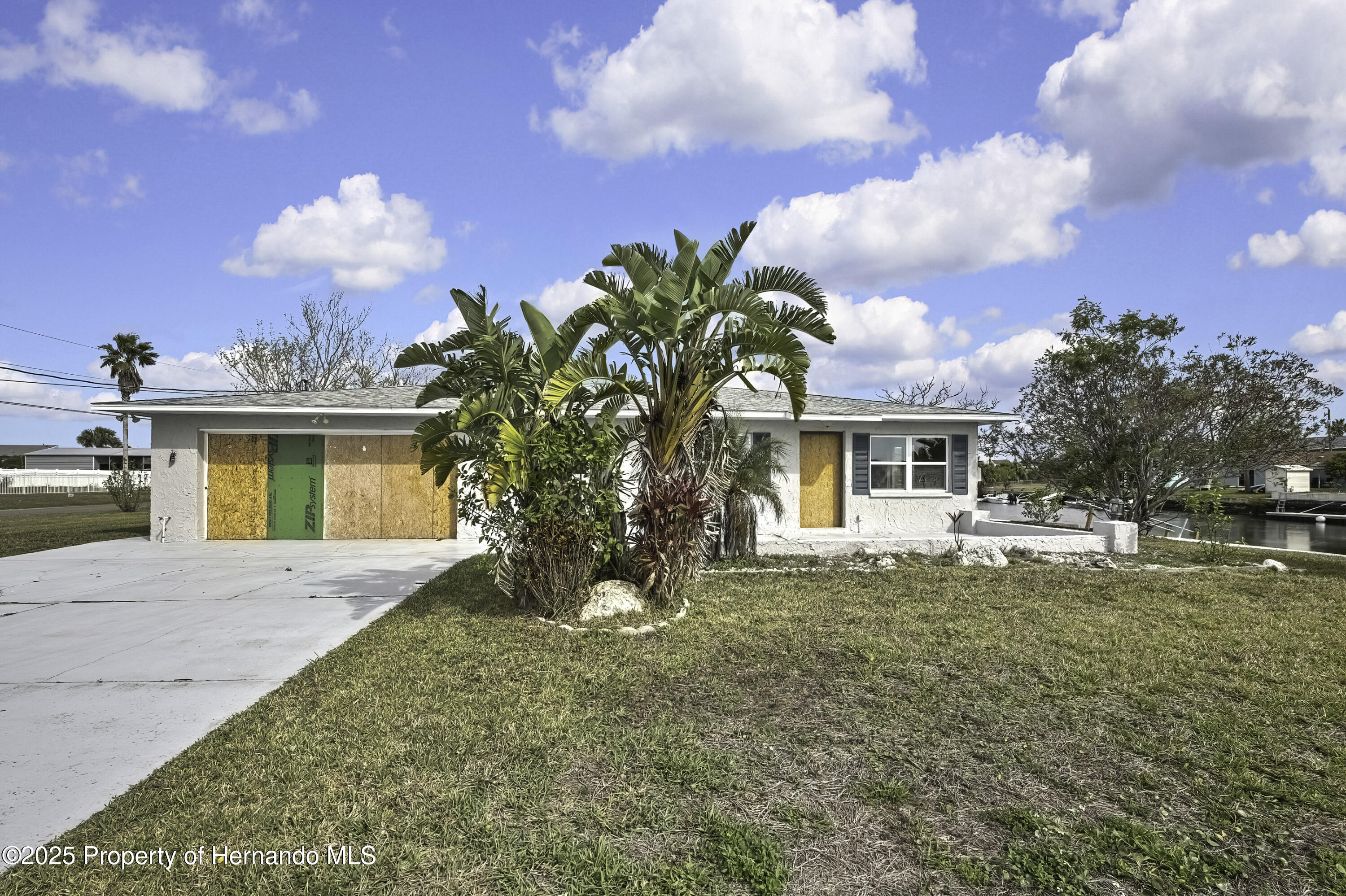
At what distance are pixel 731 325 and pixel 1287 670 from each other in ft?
18.6

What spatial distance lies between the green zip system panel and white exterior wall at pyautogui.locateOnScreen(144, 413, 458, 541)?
321 millimetres

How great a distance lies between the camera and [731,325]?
776 cm

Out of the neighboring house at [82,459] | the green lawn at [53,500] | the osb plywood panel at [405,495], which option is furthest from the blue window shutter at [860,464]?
the neighboring house at [82,459]

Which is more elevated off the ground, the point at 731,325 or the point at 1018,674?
the point at 731,325

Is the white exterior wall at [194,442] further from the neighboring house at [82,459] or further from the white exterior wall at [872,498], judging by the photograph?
the neighboring house at [82,459]

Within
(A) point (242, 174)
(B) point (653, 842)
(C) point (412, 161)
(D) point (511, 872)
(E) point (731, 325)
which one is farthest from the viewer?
(A) point (242, 174)

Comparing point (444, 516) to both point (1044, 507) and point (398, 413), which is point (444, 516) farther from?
point (1044, 507)

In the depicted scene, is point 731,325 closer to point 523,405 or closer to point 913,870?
point 523,405

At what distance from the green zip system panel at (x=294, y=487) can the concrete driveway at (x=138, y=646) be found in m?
2.16

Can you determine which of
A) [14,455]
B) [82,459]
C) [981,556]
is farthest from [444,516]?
[14,455]

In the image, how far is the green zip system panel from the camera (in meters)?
14.6

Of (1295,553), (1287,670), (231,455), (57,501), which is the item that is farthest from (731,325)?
(57,501)

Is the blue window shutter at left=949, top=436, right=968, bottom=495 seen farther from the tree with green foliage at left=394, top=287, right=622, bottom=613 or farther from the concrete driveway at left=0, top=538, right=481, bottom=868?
the concrete driveway at left=0, top=538, right=481, bottom=868

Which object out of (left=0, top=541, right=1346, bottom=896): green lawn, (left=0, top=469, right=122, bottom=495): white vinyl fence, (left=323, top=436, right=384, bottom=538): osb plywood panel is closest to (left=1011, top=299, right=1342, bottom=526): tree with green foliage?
(left=0, top=541, right=1346, bottom=896): green lawn
